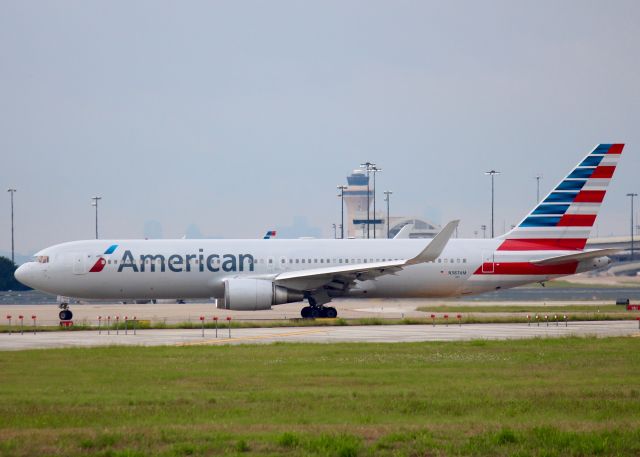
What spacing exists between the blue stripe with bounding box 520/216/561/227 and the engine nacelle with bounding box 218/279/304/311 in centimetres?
1197

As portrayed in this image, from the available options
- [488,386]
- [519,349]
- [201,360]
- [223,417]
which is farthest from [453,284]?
[223,417]

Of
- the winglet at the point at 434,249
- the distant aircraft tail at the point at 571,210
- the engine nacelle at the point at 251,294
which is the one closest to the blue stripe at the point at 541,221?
the distant aircraft tail at the point at 571,210

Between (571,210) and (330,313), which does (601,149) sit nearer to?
(571,210)

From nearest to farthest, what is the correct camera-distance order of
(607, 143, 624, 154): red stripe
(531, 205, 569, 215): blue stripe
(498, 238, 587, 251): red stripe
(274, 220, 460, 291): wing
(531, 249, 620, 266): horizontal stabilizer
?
(274, 220, 460, 291): wing → (531, 249, 620, 266): horizontal stabilizer → (498, 238, 587, 251): red stripe → (531, 205, 569, 215): blue stripe → (607, 143, 624, 154): red stripe

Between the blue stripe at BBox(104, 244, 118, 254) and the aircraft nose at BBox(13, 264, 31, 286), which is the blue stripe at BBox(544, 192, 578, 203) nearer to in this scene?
the blue stripe at BBox(104, 244, 118, 254)

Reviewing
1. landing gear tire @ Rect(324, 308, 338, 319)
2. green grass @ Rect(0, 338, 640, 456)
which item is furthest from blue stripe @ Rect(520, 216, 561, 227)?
green grass @ Rect(0, 338, 640, 456)

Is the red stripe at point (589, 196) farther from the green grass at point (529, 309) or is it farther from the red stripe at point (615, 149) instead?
the green grass at point (529, 309)

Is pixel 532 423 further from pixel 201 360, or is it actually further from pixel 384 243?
pixel 384 243

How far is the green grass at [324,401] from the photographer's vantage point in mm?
13148

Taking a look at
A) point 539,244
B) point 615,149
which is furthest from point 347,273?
point 615,149

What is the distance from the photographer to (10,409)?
16.4 meters

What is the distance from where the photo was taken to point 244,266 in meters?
45.6

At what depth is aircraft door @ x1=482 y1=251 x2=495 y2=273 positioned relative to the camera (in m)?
46.3

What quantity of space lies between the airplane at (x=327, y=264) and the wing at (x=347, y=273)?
0.05 meters
